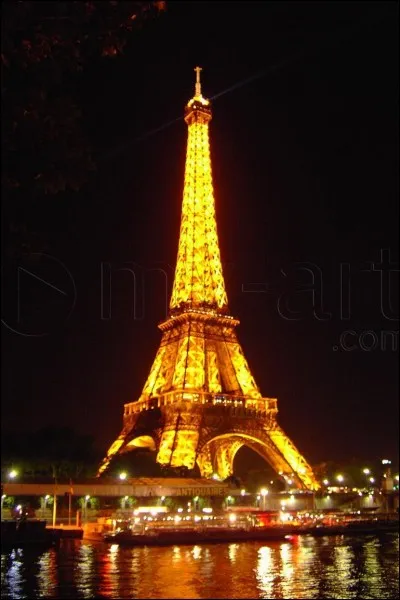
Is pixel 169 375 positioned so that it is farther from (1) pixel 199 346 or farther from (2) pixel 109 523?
(2) pixel 109 523

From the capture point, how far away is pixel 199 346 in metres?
58.8

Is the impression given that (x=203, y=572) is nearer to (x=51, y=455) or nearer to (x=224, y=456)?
(x=51, y=455)

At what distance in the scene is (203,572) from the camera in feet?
78.3

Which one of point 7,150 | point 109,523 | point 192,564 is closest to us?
point 7,150

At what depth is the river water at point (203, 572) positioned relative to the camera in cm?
1947

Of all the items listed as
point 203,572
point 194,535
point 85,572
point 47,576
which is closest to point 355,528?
point 194,535

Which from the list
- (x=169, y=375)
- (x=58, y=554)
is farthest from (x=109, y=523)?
(x=169, y=375)

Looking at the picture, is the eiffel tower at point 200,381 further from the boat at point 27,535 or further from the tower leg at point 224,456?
the boat at point 27,535

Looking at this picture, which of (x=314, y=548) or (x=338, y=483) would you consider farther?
(x=338, y=483)

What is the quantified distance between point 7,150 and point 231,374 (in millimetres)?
55570

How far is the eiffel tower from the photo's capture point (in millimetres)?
54750

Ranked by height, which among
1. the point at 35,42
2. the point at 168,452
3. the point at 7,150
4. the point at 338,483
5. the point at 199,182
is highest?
the point at 199,182

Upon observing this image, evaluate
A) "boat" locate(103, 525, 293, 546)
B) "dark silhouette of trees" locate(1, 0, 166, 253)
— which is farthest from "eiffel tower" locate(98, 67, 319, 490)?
"dark silhouette of trees" locate(1, 0, 166, 253)

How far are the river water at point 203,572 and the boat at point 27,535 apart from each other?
869mm
